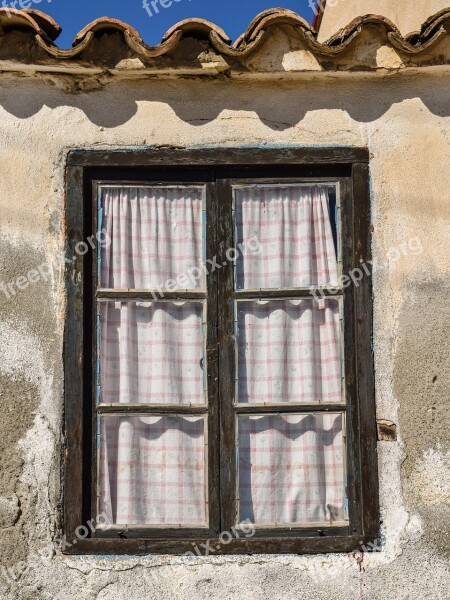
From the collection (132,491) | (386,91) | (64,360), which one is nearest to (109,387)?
(64,360)

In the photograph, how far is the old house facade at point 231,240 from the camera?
3.60m

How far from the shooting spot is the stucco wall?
141 inches

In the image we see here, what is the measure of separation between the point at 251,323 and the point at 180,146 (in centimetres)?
86

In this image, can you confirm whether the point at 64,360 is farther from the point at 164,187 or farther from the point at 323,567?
the point at 323,567

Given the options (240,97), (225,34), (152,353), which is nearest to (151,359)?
(152,353)

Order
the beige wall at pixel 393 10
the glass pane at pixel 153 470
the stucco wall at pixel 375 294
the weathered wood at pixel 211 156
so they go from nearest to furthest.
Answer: the stucco wall at pixel 375 294
the glass pane at pixel 153 470
the weathered wood at pixel 211 156
the beige wall at pixel 393 10

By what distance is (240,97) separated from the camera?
12.9 ft

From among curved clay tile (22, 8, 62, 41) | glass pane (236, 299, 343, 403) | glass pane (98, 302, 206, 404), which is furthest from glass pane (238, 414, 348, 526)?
curved clay tile (22, 8, 62, 41)

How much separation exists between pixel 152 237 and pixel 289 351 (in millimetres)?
802

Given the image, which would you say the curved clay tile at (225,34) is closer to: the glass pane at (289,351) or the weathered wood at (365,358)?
the weathered wood at (365,358)

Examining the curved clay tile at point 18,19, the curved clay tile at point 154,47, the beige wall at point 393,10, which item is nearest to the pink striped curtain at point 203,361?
the curved clay tile at point 154,47

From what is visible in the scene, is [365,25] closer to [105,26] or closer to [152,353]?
[105,26]

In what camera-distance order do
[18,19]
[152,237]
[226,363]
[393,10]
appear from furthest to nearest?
[393,10] < [152,237] < [226,363] < [18,19]

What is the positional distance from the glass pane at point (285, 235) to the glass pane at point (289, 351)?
113 millimetres
